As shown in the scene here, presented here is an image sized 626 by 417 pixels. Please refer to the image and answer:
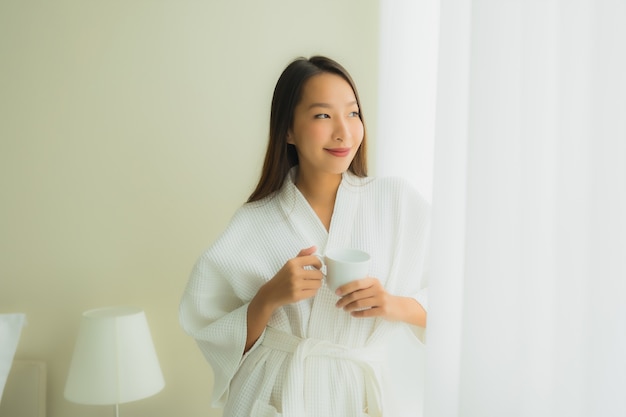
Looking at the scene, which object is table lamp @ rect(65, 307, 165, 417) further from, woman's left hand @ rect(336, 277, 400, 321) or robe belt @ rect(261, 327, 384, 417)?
woman's left hand @ rect(336, 277, 400, 321)

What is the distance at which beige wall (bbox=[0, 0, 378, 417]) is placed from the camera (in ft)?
6.59

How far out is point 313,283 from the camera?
4.00 feet

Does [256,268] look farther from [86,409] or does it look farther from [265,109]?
[86,409]

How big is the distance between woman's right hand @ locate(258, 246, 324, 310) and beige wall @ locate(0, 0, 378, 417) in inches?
32.8

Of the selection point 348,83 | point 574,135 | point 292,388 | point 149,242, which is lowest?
point 292,388

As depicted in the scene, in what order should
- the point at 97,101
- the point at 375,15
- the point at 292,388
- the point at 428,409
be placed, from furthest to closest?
the point at 97,101, the point at 375,15, the point at 292,388, the point at 428,409

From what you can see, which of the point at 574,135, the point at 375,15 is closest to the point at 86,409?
the point at 375,15

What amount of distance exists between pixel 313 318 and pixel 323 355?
0.08 metres

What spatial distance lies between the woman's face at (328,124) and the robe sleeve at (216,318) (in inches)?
13.2

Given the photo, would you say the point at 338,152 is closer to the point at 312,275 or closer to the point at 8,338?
the point at 312,275

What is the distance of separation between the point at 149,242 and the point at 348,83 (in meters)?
1.03

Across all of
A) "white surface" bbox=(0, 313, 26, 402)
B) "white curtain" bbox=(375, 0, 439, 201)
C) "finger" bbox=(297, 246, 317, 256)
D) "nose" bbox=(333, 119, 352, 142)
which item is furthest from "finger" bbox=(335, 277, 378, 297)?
"white surface" bbox=(0, 313, 26, 402)

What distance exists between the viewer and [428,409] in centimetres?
97

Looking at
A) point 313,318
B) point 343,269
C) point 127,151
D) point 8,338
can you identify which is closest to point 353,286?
point 343,269
